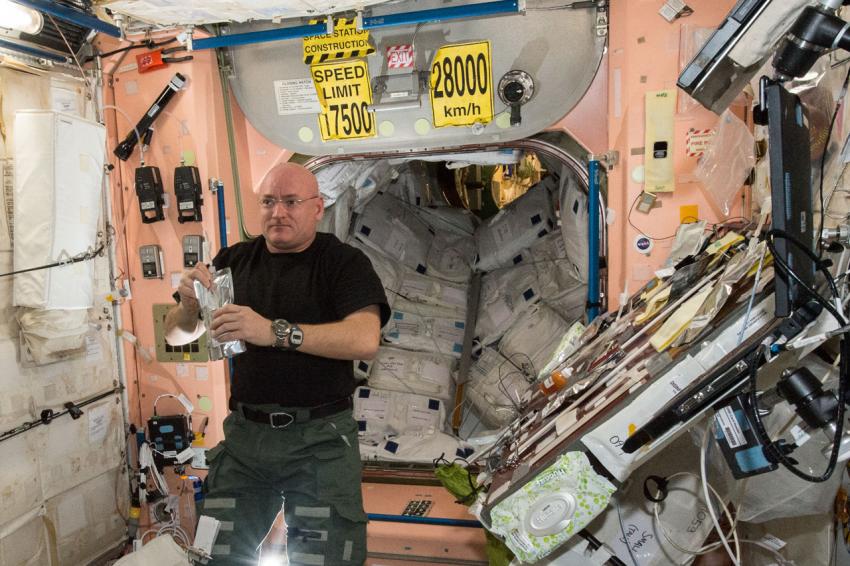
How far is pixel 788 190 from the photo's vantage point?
1.33 meters

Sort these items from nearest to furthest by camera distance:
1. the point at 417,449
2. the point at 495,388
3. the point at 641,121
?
1. the point at 641,121
2. the point at 417,449
3. the point at 495,388

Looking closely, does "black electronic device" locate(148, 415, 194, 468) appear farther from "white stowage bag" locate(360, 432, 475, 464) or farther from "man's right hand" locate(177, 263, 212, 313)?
"man's right hand" locate(177, 263, 212, 313)

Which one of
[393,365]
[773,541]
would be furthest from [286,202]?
[393,365]

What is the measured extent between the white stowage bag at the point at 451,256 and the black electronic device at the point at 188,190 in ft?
9.04

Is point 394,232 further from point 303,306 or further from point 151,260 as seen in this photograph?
point 303,306

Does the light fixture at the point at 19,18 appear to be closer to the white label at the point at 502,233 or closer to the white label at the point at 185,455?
the white label at the point at 185,455

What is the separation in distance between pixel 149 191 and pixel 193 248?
460mm

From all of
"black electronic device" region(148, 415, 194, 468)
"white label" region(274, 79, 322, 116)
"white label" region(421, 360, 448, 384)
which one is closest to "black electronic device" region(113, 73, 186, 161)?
"white label" region(274, 79, 322, 116)

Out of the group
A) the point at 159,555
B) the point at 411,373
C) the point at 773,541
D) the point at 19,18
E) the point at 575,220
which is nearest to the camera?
the point at 773,541

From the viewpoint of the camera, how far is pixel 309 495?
2354mm

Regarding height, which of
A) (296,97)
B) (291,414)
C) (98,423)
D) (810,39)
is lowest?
(98,423)

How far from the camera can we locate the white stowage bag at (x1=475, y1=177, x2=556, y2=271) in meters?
5.79

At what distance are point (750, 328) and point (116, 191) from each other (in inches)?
150

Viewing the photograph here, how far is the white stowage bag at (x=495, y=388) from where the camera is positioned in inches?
197
